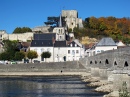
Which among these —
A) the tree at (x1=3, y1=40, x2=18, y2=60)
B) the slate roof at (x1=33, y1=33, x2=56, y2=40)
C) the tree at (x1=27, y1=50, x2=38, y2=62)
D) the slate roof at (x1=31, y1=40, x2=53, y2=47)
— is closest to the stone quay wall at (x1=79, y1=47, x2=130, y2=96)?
the tree at (x1=27, y1=50, x2=38, y2=62)

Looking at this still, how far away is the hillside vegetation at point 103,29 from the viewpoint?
314ft

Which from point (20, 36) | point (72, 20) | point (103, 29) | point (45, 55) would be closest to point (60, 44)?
point (45, 55)

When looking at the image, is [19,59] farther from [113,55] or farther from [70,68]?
[113,55]

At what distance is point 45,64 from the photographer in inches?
2643

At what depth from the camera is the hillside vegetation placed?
95.8 m

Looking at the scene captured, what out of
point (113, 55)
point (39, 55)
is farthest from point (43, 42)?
point (113, 55)

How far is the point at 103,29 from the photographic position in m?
96.7

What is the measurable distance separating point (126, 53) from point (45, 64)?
123 ft

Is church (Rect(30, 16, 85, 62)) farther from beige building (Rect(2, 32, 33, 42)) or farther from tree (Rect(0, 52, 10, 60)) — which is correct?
beige building (Rect(2, 32, 33, 42))

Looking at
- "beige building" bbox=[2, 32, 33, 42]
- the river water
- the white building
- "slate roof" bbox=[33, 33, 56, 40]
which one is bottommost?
the river water

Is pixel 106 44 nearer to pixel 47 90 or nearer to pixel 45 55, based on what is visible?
pixel 45 55

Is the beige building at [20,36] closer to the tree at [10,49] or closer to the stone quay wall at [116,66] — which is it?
the tree at [10,49]

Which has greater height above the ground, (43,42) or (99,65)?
(43,42)

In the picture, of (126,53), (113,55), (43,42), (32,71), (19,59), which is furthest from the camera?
(43,42)
